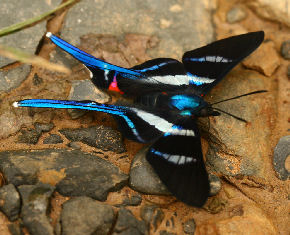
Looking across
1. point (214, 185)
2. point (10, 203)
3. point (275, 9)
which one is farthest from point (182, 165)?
point (275, 9)

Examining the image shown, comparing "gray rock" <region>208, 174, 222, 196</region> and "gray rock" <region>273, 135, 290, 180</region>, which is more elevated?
"gray rock" <region>273, 135, 290, 180</region>

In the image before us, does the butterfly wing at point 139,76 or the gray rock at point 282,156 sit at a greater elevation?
the butterfly wing at point 139,76

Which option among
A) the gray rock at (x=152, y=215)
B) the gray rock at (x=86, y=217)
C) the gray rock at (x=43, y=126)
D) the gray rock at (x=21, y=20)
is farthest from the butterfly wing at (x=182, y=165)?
the gray rock at (x=21, y=20)

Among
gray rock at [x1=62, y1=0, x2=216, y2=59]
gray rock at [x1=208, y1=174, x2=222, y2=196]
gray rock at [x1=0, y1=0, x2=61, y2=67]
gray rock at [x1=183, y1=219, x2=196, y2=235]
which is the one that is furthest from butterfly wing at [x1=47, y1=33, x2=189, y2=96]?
gray rock at [x1=183, y1=219, x2=196, y2=235]

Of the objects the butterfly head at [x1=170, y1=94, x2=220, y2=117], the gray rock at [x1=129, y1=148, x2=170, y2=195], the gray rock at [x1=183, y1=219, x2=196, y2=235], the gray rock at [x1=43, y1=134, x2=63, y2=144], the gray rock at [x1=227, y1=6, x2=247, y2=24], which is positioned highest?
the gray rock at [x1=227, y1=6, x2=247, y2=24]

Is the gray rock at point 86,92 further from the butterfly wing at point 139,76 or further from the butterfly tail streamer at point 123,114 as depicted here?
the butterfly tail streamer at point 123,114

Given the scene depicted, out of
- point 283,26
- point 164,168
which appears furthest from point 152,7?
point 164,168

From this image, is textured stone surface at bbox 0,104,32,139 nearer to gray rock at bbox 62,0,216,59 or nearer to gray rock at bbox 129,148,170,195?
gray rock at bbox 62,0,216,59

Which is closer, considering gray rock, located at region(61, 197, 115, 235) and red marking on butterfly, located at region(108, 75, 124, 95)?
gray rock, located at region(61, 197, 115, 235)
